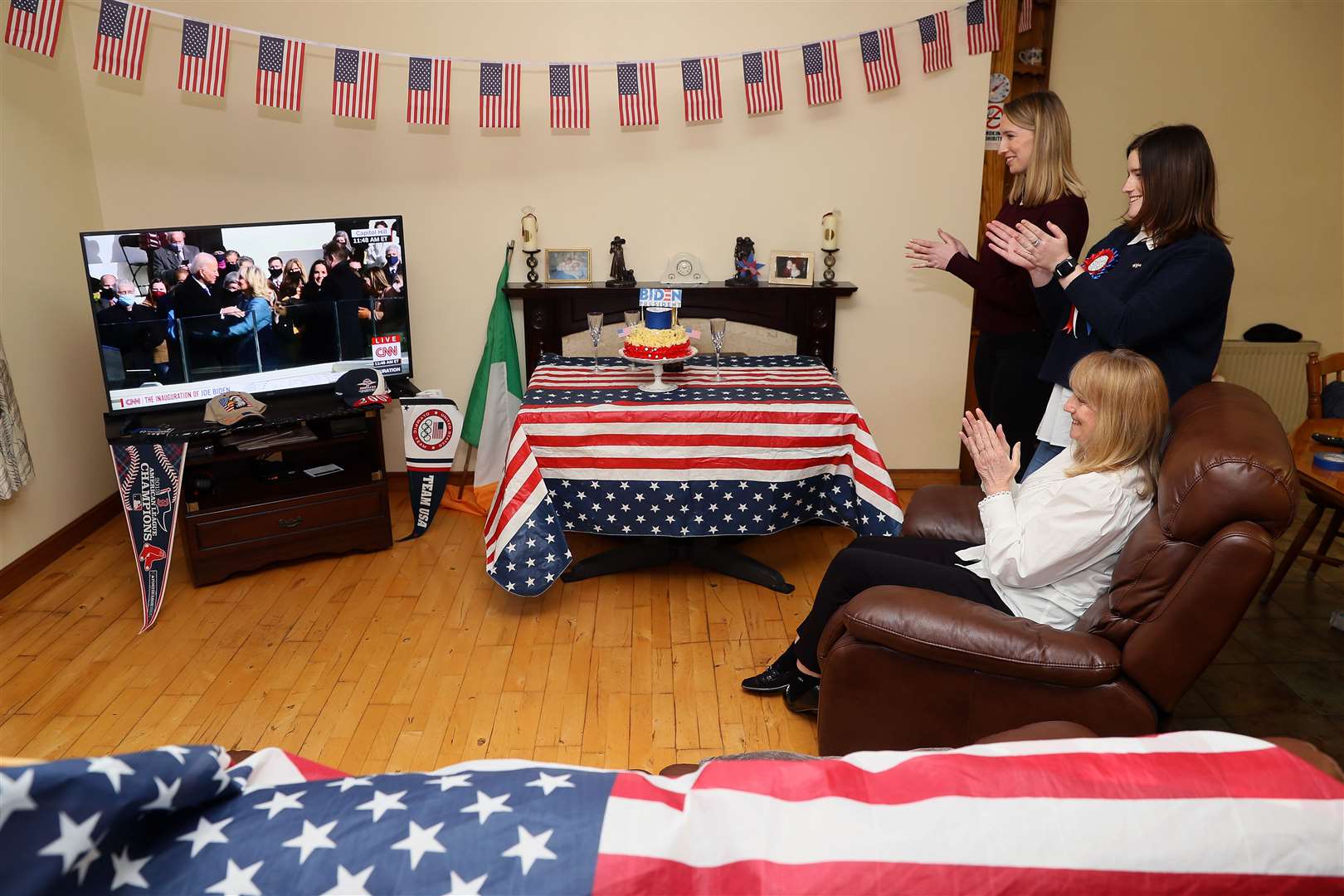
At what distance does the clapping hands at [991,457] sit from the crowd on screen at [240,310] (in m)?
2.53

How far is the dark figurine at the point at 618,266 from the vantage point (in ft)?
14.1

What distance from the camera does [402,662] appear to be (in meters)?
3.15

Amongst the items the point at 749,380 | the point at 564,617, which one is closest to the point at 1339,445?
the point at 749,380

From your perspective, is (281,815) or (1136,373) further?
(1136,373)

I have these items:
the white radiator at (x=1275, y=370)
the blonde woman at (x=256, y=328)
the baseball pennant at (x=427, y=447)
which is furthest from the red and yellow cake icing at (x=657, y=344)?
the white radiator at (x=1275, y=370)

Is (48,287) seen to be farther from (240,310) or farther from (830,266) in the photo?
(830,266)

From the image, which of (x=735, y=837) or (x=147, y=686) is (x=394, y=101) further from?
(x=735, y=837)

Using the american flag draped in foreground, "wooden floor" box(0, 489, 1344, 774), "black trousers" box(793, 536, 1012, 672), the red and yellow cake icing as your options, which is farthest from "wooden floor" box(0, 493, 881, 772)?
the american flag draped in foreground

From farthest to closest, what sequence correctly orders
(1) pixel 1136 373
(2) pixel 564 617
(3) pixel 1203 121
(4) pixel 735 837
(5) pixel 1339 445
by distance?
(3) pixel 1203 121 < (2) pixel 564 617 < (5) pixel 1339 445 < (1) pixel 1136 373 < (4) pixel 735 837

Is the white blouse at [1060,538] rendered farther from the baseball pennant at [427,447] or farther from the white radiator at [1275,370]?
the white radiator at [1275,370]

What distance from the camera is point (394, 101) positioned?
4.20 meters

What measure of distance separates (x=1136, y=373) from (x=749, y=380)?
169cm

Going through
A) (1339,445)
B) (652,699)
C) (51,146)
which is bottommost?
(652,699)

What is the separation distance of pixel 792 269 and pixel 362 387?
6.57 ft
